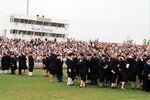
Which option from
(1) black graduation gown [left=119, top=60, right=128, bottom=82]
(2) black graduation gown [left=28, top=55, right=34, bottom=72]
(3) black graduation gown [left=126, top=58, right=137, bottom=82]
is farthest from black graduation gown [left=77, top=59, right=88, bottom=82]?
(2) black graduation gown [left=28, top=55, right=34, bottom=72]

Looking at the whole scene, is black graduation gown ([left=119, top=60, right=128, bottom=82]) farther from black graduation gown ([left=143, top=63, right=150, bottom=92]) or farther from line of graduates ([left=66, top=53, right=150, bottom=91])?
black graduation gown ([left=143, top=63, right=150, bottom=92])

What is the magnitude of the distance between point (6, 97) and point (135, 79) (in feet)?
32.6

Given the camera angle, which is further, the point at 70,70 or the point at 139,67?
the point at 70,70

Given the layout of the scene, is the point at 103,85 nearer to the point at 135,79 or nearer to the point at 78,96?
the point at 135,79

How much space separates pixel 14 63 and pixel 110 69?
1203 cm

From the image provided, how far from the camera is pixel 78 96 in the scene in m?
21.0

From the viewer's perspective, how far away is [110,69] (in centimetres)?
2700

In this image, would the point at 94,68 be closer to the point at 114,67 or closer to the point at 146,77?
the point at 114,67

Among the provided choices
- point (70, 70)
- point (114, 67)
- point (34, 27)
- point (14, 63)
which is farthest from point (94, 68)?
point (34, 27)

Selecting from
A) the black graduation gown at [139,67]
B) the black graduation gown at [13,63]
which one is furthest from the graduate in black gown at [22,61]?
the black graduation gown at [139,67]

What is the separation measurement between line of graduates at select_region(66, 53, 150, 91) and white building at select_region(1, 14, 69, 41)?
49.3m

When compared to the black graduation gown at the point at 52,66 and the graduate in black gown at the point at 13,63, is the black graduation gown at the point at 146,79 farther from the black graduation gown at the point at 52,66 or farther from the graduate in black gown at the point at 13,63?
the graduate in black gown at the point at 13,63

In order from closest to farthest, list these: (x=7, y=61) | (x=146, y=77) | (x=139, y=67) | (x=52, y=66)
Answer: (x=146, y=77)
(x=139, y=67)
(x=52, y=66)
(x=7, y=61)

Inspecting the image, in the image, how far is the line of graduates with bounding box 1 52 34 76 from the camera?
35.7 metres
